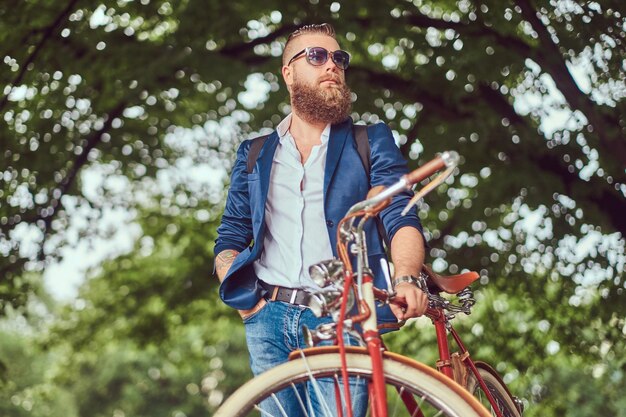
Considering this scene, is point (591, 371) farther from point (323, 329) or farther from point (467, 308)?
point (323, 329)

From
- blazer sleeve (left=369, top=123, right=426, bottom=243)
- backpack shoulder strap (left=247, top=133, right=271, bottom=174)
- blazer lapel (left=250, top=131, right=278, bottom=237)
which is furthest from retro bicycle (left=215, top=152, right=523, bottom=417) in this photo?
backpack shoulder strap (left=247, top=133, right=271, bottom=174)

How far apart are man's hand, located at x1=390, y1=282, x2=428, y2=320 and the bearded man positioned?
0.22 m

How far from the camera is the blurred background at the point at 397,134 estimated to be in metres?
7.80

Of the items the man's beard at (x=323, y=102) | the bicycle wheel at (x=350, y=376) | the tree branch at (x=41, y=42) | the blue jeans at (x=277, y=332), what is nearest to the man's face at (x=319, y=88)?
the man's beard at (x=323, y=102)

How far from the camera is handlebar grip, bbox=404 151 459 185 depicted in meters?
2.42

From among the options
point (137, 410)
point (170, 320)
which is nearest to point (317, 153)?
point (170, 320)

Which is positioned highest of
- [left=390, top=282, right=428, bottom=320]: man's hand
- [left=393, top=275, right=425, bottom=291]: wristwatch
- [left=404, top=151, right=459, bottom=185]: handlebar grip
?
[left=404, top=151, right=459, bottom=185]: handlebar grip

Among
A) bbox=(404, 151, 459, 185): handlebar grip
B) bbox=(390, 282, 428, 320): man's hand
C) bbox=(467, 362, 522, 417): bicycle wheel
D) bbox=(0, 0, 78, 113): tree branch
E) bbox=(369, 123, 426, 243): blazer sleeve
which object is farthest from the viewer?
bbox=(0, 0, 78, 113): tree branch

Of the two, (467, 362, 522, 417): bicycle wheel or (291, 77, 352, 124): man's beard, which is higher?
(291, 77, 352, 124): man's beard

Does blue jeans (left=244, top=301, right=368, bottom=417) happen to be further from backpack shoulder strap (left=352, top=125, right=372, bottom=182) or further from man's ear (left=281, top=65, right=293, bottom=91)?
man's ear (left=281, top=65, right=293, bottom=91)

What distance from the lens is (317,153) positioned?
11.4ft

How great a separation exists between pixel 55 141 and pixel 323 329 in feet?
24.1

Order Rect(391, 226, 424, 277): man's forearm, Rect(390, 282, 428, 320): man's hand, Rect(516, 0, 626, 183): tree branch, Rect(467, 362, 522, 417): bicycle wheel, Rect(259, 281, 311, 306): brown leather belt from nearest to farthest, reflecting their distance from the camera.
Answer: Rect(390, 282, 428, 320): man's hand < Rect(391, 226, 424, 277): man's forearm < Rect(259, 281, 311, 306): brown leather belt < Rect(467, 362, 522, 417): bicycle wheel < Rect(516, 0, 626, 183): tree branch

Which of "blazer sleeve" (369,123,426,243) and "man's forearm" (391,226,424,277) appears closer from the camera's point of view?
"man's forearm" (391,226,424,277)
